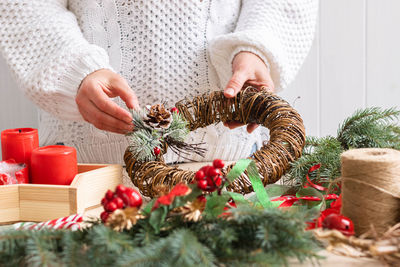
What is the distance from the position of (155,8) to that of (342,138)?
52cm

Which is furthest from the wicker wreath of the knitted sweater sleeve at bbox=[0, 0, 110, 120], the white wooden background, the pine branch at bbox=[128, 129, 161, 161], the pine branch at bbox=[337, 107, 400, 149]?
the white wooden background

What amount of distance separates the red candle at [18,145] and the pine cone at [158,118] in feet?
0.70

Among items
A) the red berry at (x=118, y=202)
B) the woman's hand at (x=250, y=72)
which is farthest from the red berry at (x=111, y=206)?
the woman's hand at (x=250, y=72)

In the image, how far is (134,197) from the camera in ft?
1.56

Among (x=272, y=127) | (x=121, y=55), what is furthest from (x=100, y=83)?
(x=272, y=127)

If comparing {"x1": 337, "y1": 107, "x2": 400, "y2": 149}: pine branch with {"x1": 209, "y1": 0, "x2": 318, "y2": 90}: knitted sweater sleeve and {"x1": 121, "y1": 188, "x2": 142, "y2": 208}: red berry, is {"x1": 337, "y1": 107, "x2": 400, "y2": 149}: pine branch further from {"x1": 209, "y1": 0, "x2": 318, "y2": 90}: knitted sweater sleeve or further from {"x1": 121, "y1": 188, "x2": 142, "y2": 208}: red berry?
{"x1": 121, "y1": 188, "x2": 142, "y2": 208}: red berry

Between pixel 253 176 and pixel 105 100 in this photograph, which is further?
pixel 105 100

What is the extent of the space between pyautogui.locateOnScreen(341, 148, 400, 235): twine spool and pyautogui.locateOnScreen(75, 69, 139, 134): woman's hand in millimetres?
414

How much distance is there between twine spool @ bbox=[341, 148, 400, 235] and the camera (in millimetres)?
502

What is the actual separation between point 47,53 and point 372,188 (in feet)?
2.47

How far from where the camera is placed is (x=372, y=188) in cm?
51

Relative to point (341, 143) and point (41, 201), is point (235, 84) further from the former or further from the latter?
point (41, 201)

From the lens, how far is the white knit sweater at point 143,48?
96 cm

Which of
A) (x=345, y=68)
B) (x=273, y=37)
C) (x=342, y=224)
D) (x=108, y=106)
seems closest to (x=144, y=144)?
(x=108, y=106)
